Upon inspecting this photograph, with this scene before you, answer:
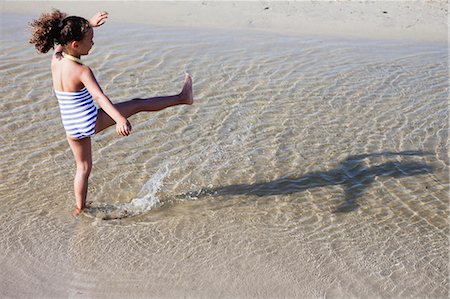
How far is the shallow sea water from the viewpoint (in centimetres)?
401

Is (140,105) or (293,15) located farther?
(293,15)

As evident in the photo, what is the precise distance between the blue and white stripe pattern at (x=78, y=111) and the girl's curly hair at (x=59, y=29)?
316 mm

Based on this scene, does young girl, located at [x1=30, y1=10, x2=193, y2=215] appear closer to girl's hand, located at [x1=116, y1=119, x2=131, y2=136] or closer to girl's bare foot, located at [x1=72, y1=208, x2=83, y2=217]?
girl's hand, located at [x1=116, y1=119, x2=131, y2=136]

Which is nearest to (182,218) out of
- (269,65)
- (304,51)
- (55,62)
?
(55,62)

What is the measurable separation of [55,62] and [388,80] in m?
4.42

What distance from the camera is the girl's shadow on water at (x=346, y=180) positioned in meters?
5.06

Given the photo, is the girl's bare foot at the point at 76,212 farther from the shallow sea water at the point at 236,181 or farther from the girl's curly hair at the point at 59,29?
the girl's curly hair at the point at 59,29

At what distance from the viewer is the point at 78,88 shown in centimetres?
429

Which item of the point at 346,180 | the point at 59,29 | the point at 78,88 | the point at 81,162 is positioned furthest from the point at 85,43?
the point at 346,180

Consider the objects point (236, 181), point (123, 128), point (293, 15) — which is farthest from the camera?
point (293, 15)

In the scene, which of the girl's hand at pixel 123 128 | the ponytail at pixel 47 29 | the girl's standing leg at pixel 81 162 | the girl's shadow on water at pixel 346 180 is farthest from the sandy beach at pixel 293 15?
the girl's hand at pixel 123 128

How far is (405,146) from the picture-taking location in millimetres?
6016

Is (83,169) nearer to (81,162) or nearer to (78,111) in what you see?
(81,162)

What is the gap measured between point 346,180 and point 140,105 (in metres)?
1.76
